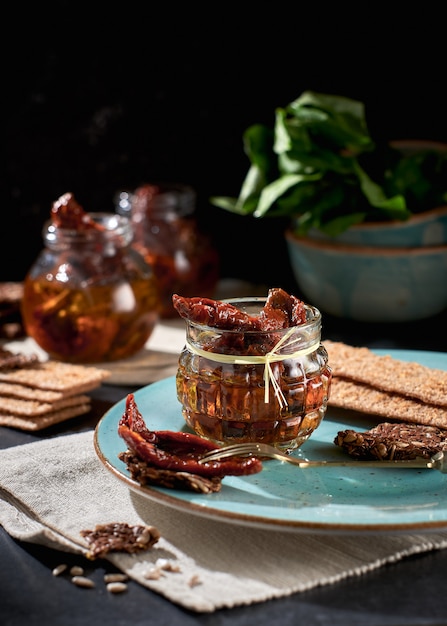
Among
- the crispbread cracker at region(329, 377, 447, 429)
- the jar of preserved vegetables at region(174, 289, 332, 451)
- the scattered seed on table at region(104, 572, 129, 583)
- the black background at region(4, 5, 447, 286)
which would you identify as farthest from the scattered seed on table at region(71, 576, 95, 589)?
the black background at region(4, 5, 447, 286)

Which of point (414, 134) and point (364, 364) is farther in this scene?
point (414, 134)

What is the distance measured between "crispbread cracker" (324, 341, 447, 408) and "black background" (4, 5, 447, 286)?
111 cm

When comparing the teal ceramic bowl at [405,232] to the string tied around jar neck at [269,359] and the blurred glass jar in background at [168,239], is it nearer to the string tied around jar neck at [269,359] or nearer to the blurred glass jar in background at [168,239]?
the blurred glass jar in background at [168,239]

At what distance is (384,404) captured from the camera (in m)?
1.63

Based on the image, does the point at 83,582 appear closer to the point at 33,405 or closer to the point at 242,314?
the point at 242,314

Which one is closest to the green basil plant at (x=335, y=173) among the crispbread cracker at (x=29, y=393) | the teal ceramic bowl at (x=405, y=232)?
the teal ceramic bowl at (x=405, y=232)

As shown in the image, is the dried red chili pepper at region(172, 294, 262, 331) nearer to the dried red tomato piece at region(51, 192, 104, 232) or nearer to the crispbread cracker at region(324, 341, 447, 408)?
the crispbread cracker at region(324, 341, 447, 408)

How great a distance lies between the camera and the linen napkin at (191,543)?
3.92 feet

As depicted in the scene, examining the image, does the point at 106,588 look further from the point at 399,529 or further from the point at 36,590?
the point at 399,529

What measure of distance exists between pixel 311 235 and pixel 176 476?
1.28 metres

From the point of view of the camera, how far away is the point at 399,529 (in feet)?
3.92

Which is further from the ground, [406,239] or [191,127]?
[191,127]

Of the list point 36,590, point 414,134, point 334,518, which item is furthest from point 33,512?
point 414,134

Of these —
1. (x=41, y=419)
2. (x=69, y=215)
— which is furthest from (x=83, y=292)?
(x=41, y=419)
